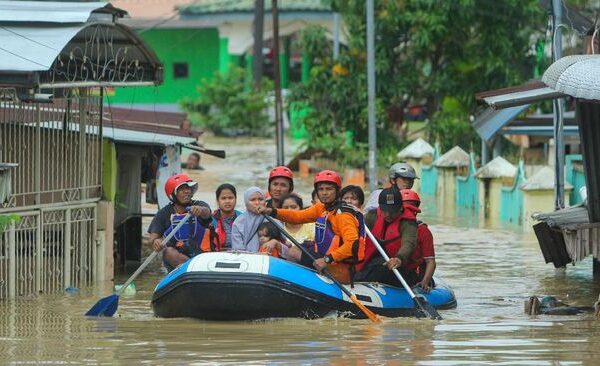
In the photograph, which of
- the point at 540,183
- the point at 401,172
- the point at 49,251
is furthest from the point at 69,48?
the point at 540,183

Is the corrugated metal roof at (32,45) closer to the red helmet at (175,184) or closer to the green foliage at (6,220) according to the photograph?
the green foliage at (6,220)

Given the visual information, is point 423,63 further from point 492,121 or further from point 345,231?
point 345,231

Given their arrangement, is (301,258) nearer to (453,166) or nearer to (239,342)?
(239,342)

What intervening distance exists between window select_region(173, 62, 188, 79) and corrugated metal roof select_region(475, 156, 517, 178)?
3227 centimetres

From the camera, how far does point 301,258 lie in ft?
51.1

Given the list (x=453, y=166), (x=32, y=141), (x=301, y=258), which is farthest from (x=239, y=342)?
(x=453, y=166)

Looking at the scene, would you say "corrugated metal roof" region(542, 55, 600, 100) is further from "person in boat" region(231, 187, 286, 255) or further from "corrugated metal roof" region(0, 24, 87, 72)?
"corrugated metal roof" region(0, 24, 87, 72)

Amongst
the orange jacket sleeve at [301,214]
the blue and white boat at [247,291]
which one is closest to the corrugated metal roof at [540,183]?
the orange jacket sleeve at [301,214]

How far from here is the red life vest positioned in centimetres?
1567

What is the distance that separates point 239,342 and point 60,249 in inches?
198

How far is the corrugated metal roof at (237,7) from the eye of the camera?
176 ft

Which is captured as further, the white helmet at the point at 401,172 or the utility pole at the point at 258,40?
the utility pole at the point at 258,40

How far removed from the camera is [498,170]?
28.5 m

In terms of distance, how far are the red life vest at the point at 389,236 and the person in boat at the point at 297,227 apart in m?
0.57
